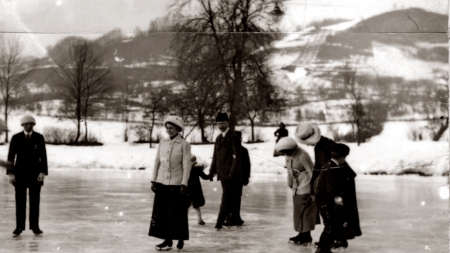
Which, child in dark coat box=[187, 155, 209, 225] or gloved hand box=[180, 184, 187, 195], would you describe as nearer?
gloved hand box=[180, 184, 187, 195]

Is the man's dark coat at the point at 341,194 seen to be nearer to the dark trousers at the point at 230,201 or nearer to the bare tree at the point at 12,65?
the dark trousers at the point at 230,201

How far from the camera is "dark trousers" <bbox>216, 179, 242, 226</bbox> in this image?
7480 millimetres

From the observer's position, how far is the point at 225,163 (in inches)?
293

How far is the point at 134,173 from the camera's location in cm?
760

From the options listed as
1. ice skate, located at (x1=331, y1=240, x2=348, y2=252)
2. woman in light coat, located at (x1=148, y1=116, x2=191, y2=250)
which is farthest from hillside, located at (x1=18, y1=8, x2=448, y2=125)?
ice skate, located at (x1=331, y1=240, x2=348, y2=252)

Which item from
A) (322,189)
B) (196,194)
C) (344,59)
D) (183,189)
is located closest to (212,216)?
(196,194)

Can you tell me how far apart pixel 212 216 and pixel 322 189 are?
2.12 metres

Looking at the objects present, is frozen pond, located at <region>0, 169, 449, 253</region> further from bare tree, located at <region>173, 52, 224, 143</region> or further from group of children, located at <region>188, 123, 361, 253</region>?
bare tree, located at <region>173, 52, 224, 143</region>

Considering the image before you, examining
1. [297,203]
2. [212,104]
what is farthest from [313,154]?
[212,104]

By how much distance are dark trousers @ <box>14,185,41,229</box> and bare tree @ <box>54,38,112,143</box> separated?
41.2 inches

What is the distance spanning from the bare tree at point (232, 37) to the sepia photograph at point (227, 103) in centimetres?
2

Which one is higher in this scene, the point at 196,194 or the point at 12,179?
the point at 12,179

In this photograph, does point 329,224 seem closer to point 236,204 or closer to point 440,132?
point 236,204

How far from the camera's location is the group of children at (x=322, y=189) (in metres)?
6.30
